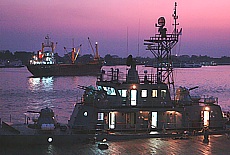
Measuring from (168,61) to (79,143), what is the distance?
9.55 m

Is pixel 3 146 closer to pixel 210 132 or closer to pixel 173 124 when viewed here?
pixel 173 124

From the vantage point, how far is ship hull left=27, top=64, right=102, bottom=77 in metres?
173

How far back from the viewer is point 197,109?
28.2 meters

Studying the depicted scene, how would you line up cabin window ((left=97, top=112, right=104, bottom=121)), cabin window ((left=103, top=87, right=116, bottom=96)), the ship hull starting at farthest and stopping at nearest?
the ship hull
cabin window ((left=103, top=87, right=116, bottom=96))
cabin window ((left=97, top=112, right=104, bottom=121))

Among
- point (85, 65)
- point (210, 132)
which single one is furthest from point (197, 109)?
point (85, 65)

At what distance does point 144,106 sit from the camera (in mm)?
26875

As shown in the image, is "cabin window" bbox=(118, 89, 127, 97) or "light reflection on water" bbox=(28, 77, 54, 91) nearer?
"cabin window" bbox=(118, 89, 127, 97)

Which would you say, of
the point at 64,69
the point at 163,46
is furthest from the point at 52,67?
the point at 163,46

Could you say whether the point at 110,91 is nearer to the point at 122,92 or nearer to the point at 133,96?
the point at 122,92

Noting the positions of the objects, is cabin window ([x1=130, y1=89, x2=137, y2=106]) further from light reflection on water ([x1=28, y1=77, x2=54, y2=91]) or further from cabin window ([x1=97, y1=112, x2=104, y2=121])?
light reflection on water ([x1=28, y1=77, x2=54, y2=91])

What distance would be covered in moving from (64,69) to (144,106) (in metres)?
160

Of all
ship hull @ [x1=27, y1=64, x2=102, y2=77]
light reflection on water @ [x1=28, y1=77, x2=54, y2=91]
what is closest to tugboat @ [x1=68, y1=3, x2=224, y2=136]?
light reflection on water @ [x1=28, y1=77, x2=54, y2=91]

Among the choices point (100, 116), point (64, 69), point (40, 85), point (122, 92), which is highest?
point (122, 92)

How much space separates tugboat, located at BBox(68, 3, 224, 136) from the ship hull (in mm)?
148070
